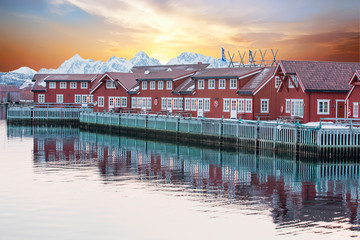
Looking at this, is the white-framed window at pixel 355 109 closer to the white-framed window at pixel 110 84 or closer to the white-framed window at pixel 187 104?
the white-framed window at pixel 187 104

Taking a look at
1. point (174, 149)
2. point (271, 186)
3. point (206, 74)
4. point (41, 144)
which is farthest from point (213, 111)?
point (271, 186)

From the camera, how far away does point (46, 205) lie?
1062 inches

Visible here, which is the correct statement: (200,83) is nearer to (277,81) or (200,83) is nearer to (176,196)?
(277,81)

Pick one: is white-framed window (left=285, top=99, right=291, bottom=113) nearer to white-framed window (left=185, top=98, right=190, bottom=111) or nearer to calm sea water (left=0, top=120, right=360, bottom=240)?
calm sea water (left=0, top=120, right=360, bottom=240)

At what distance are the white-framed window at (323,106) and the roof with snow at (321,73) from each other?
120 cm

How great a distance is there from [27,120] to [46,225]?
2730 inches

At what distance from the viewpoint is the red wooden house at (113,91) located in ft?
274

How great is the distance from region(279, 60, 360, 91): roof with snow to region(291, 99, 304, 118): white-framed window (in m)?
2.16

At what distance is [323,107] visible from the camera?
52.8 metres

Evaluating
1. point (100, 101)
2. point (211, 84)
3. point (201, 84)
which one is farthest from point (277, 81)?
point (100, 101)

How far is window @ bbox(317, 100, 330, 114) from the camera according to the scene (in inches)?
2073

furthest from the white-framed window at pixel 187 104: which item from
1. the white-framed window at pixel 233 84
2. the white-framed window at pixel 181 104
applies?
the white-framed window at pixel 233 84

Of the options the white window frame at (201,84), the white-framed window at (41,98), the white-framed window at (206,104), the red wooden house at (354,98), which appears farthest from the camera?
the white-framed window at (41,98)

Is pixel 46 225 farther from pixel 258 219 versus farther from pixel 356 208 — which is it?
pixel 356 208
